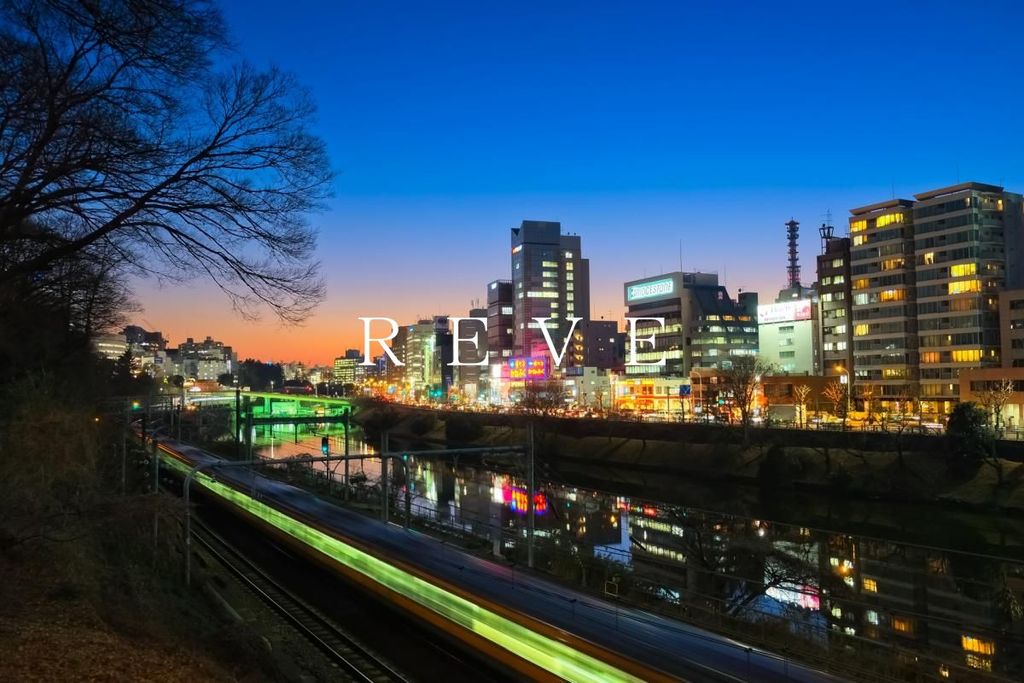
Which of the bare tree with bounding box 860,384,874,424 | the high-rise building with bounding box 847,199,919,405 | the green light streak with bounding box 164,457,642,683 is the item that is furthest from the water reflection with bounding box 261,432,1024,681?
the high-rise building with bounding box 847,199,919,405

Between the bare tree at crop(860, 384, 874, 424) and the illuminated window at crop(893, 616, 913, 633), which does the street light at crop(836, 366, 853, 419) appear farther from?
the illuminated window at crop(893, 616, 913, 633)

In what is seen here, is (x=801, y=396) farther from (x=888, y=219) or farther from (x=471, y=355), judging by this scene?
(x=471, y=355)

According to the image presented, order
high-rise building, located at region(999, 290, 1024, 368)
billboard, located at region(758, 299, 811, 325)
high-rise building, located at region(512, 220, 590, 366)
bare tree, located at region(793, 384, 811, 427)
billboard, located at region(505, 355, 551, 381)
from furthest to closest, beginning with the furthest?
high-rise building, located at region(512, 220, 590, 366), billboard, located at region(505, 355, 551, 381), billboard, located at region(758, 299, 811, 325), bare tree, located at region(793, 384, 811, 427), high-rise building, located at region(999, 290, 1024, 368)

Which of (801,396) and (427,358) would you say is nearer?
(801,396)

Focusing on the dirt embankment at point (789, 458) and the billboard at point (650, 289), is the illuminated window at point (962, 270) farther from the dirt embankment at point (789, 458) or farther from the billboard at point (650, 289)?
the billboard at point (650, 289)

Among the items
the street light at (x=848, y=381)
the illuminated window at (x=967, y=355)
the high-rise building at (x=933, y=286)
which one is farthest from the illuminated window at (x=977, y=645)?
the street light at (x=848, y=381)

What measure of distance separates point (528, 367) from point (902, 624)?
84002 millimetres

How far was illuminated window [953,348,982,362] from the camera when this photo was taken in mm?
47281

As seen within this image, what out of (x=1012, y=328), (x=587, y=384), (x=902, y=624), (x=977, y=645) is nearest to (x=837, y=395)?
(x=1012, y=328)

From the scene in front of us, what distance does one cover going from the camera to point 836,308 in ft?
203

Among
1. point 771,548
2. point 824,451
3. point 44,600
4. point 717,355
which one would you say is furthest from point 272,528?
point 717,355

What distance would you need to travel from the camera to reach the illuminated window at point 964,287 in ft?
157

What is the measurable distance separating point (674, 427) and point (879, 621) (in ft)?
102

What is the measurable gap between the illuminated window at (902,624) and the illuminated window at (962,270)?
133 ft
